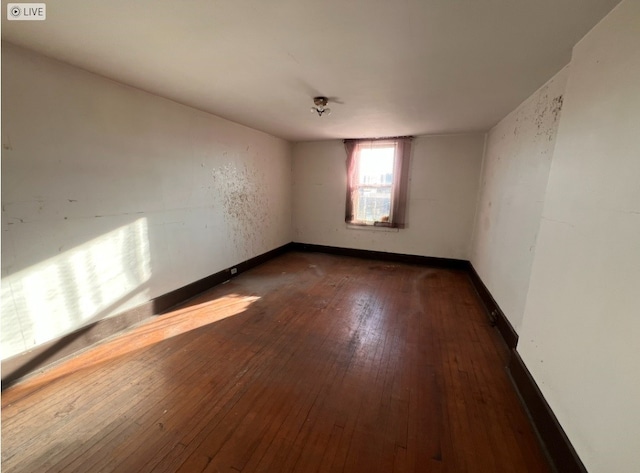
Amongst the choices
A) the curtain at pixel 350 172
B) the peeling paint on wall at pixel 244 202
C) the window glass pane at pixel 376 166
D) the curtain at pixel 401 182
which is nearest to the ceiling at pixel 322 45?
the peeling paint on wall at pixel 244 202

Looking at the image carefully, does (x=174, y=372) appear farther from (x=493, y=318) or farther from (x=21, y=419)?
(x=493, y=318)

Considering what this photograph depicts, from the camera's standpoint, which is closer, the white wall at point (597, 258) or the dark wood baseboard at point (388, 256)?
the white wall at point (597, 258)

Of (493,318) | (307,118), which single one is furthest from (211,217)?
(493,318)

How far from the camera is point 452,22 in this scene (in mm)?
1292

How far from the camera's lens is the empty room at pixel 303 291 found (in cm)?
120

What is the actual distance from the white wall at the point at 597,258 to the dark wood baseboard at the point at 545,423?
0.05 metres

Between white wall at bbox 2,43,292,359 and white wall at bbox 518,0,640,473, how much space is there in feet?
11.0

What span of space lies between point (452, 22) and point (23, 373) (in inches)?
141

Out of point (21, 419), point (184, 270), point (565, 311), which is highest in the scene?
point (565, 311)

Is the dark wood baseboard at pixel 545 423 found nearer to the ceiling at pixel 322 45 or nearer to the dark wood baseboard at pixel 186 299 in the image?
the dark wood baseboard at pixel 186 299

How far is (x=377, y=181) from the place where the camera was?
4.68 meters

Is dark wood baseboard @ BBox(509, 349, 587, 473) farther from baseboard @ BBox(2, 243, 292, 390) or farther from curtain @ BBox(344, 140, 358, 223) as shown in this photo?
curtain @ BBox(344, 140, 358, 223)

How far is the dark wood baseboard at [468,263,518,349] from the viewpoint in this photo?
2.15m

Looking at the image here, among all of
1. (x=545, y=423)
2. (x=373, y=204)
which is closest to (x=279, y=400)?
(x=545, y=423)
